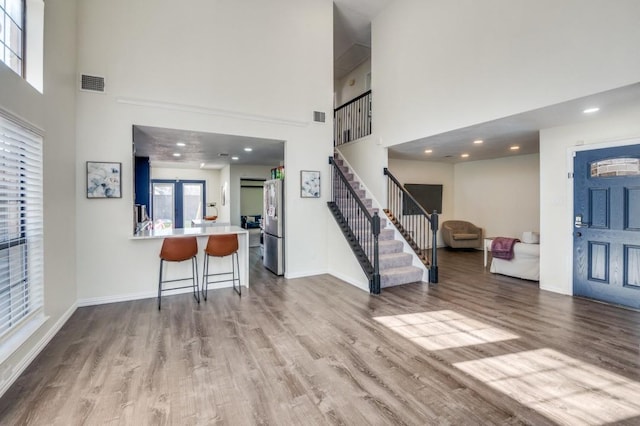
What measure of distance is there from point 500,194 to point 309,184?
5.61 meters

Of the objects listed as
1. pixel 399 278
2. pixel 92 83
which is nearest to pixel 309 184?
pixel 399 278

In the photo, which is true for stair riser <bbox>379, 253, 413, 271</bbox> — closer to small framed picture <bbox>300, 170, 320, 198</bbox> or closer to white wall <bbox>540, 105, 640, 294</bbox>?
small framed picture <bbox>300, 170, 320, 198</bbox>

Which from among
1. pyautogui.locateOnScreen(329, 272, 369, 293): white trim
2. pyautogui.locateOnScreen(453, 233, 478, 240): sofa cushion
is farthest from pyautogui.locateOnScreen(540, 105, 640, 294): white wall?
pyautogui.locateOnScreen(453, 233, 478, 240): sofa cushion

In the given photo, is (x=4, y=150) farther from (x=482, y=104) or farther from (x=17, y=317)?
(x=482, y=104)

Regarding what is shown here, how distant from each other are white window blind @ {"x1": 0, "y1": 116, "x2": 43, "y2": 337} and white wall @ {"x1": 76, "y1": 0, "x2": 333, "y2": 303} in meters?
1.31

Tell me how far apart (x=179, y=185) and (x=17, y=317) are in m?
9.67

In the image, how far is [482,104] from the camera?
4.31 m

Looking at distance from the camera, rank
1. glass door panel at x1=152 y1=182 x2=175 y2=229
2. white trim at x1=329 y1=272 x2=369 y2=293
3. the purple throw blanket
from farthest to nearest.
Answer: glass door panel at x1=152 y1=182 x2=175 y2=229 → the purple throw blanket → white trim at x1=329 y1=272 x2=369 y2=293

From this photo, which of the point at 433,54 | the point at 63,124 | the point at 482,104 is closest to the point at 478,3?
the point at 433,54

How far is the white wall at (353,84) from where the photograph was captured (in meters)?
8.84

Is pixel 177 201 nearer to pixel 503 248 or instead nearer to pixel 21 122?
pixel 21 122

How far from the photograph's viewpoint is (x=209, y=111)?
4781 millimetres

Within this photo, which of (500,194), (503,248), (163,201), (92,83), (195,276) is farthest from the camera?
(163,201)

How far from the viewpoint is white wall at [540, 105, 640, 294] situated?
4.24 metres
